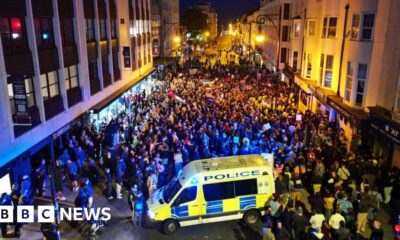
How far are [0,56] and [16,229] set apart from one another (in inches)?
236

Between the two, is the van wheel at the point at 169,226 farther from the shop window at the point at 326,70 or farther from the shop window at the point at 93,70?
the shop window at the point at 326,70

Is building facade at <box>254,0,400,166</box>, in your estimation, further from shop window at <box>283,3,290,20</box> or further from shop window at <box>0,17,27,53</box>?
shop window at <box>0,17,27,53</box>

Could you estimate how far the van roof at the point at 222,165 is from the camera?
11672 mm

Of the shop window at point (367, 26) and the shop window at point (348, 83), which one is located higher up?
the shop window at point (367, 26)

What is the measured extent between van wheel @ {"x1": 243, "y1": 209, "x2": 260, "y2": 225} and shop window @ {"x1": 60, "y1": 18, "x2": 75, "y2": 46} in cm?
1268

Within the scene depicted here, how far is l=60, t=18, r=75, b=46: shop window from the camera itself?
17.9m

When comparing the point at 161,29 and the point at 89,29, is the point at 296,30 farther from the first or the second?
the point at 161,29

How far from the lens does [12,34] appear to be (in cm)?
1359

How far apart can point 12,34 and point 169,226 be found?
31.4 feet

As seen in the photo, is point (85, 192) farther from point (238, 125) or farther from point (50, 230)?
point (238, 125)

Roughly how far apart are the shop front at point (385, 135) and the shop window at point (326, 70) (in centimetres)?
685

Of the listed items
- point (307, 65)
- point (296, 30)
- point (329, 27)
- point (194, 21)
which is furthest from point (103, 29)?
point (194, 21)

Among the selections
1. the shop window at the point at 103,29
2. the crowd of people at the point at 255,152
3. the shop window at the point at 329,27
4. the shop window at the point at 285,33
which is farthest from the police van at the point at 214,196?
the shop window at the point at 285,33

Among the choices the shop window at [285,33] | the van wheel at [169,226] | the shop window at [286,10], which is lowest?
the van wheel at [169,226]
